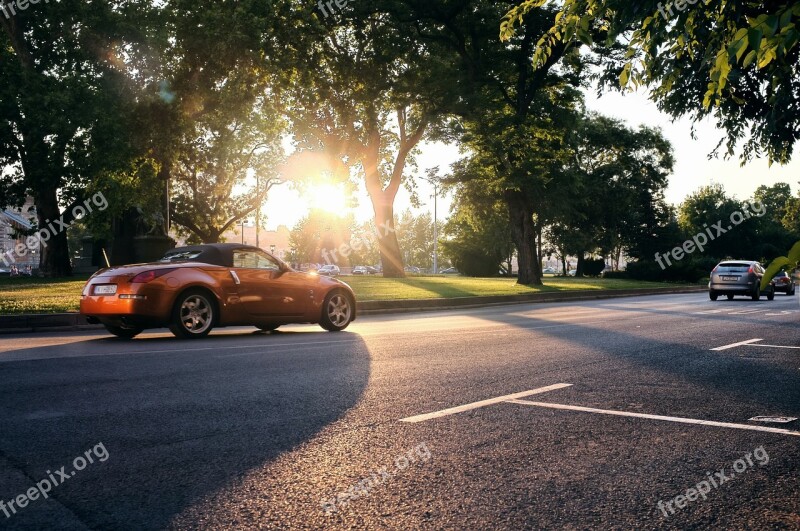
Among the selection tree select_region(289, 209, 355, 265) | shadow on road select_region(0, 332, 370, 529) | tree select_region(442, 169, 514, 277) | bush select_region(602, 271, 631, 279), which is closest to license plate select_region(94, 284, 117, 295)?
shadow on road select_region(0, 332, 370, 529)

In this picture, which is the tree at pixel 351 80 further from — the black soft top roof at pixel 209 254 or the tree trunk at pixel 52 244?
the black soft top roof at pixel 209 254

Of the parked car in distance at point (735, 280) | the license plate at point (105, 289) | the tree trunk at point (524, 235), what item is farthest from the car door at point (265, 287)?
the tree trunk at point (524, 235)

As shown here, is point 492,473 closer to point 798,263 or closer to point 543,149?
point 798,263

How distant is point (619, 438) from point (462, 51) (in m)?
→ 29.1

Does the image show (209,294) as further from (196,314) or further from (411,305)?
(411,305)

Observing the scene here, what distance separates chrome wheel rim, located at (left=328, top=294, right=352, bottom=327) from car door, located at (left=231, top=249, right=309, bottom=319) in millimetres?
604

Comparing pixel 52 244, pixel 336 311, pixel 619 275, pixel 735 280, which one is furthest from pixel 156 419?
pixel 619 275

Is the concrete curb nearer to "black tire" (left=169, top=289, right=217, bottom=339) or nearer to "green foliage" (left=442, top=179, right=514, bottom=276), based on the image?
"black tire" (left=169, top=289, right=217, bottom=339)

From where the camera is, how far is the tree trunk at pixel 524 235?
3397cm

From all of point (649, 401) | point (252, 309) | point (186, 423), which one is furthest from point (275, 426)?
point (252, 309)

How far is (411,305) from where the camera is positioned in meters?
21.5

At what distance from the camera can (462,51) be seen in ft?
103

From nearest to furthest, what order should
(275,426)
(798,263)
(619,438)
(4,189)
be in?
(798,263) < (619,438) < (275,426) < (4,189)

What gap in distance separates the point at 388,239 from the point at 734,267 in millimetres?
19805
